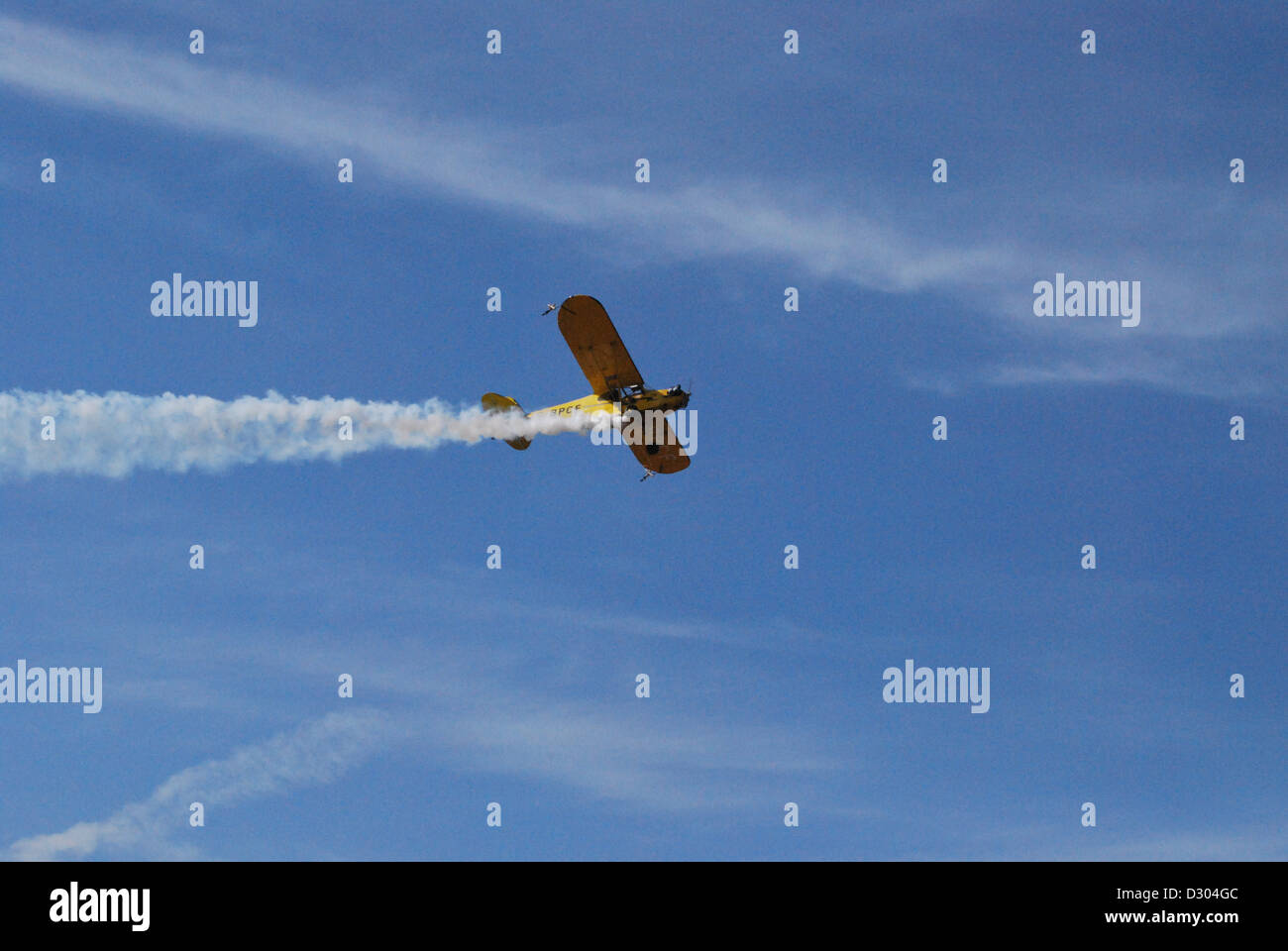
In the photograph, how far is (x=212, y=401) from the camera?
62.0 meters

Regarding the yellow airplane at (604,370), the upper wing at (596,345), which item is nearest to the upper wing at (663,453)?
the yellow airplane at (604,370)

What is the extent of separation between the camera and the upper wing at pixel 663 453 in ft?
226

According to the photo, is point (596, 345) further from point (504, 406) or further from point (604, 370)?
point (504, 406)

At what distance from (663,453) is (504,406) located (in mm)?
7292

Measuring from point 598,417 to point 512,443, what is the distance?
5204 millimetres

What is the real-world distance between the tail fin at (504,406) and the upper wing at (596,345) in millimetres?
5583

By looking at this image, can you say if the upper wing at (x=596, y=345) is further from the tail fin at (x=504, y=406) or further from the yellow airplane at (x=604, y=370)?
the tail fin at (x=504, y=406)

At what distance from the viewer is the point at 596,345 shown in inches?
2509

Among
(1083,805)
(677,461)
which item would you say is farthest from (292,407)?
(1083,805)

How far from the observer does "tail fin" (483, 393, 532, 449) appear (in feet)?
226

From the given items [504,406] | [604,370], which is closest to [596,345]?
[604,370]

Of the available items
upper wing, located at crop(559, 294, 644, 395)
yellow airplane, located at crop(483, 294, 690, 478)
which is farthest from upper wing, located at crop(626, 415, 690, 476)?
upper wing, located at crop(559, 294, 644, 395)

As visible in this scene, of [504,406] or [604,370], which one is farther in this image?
[504,406]
